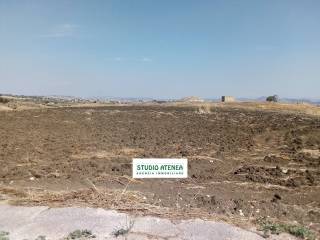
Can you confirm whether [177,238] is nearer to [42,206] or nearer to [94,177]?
[42,206]

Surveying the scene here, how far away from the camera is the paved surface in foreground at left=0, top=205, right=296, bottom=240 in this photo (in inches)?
251

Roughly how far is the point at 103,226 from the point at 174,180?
14.7 feet

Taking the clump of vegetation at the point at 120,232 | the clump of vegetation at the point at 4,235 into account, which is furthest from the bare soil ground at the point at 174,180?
the clump of vegetation at the point at 4,235

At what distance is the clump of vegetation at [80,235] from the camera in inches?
245

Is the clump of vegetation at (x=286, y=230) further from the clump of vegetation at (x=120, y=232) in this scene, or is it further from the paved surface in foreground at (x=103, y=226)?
the clump of vegetation at (x=120, y=232)

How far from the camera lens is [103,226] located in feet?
21.6

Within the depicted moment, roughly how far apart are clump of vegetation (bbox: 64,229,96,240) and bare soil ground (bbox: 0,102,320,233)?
1.10 meters

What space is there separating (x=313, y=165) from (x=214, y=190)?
5.58m

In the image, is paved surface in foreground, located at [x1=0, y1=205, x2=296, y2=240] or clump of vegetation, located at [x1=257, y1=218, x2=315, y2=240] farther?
clump of vegetation, located at [x1=257, y1=218, x2=315, y2=240]

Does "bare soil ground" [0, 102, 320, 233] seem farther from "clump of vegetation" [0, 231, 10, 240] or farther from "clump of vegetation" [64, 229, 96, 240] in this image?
"clump of vegetation" [0, 231, 10, 240]

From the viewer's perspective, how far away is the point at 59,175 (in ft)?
37.2
